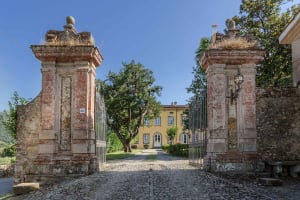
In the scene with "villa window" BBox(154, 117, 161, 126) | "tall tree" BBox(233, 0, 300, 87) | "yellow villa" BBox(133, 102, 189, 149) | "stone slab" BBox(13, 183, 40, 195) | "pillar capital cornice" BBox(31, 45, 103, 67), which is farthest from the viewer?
"villa window" BBox(154, 117, 161, 126)

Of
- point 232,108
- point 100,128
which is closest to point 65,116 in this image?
point 100,128

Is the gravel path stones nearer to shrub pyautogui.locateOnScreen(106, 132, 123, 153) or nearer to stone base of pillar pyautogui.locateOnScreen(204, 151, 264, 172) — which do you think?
stone base of pillar pyautogui.locateOnScreen(204, 151, 264, 172)

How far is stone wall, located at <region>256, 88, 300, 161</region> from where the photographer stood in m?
11.2

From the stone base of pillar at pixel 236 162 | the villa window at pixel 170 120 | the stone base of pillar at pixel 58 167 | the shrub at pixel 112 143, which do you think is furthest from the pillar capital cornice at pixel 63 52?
the villa window at pixel 170 120

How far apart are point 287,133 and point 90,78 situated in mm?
6810

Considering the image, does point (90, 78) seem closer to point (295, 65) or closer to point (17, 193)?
point (17, 193)

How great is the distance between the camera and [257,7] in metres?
20.3

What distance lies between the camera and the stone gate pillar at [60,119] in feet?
35.5

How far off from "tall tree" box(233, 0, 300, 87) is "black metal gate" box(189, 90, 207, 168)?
751 centimetres

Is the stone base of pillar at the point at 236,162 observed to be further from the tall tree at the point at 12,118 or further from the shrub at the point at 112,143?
the shrub at the point at 112,143

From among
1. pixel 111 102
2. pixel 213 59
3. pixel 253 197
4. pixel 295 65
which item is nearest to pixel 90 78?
pixel 213 59

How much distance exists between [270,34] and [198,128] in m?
9.69

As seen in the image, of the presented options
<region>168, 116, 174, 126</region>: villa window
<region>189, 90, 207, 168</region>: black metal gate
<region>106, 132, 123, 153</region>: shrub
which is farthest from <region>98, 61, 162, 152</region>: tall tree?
<region>168, 116, 174, 126</region>: villa window

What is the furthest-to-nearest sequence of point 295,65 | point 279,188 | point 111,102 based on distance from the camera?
point 111,102 → point 295,65 → point 279,188
